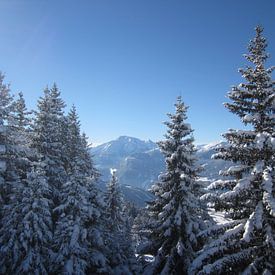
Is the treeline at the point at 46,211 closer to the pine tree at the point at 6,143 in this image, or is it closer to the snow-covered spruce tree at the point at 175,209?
the pine tree at the point at 6,143

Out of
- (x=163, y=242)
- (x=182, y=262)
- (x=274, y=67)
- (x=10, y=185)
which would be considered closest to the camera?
(x=274, y=67)

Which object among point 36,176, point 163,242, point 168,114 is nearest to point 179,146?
point 168,114

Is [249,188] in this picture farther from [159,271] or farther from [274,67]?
[159,271]

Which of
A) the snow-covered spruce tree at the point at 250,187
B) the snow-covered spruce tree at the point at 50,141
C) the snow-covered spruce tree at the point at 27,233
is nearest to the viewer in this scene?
the snow-covered spruce tree at the point at 250,187

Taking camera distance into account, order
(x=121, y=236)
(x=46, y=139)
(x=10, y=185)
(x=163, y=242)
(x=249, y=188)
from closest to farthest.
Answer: (x=249, y=188)
(x=163, y=242)
(x=10, y=185)
(x=46, y=139)
(x=121, y=236)

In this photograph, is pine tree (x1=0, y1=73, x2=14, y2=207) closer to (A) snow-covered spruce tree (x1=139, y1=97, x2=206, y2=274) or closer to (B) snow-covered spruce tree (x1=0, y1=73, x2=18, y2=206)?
(B) snow-covered spruce tree (x1=0, y1=73, x2=18, y2=206)

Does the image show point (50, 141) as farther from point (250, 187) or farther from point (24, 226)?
point (250, 187)

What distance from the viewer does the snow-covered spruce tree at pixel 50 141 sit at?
2648cm

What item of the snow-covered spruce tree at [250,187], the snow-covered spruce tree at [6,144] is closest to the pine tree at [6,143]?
the snow-covered spruce tree at [6,144]

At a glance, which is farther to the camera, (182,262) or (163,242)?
(163,242)

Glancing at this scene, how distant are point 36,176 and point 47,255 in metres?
5.74

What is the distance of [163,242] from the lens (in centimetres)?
2253

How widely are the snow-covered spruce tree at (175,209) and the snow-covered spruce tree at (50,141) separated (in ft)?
29.9

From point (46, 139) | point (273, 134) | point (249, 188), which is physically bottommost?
point (249, 188)
